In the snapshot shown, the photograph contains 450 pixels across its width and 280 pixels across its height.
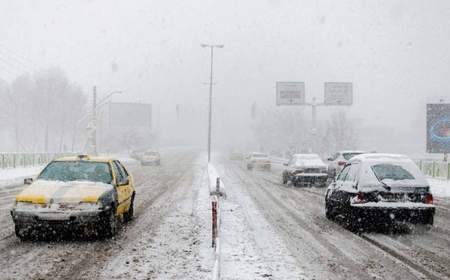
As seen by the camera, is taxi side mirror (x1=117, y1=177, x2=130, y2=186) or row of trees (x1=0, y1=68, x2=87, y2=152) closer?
taxi side mirror (x1=117, y1=177, x2=130, y2=186)

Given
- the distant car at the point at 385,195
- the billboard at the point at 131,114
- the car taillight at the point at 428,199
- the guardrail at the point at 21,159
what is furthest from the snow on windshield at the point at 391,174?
the billboard at the point at 131,114

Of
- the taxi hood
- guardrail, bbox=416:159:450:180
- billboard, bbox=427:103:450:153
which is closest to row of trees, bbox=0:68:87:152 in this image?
billboard, bbox=427:103:450:153

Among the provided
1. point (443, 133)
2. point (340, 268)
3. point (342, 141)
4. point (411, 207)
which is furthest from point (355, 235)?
point (342, 141)

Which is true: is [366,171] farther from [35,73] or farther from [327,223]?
[35,73]

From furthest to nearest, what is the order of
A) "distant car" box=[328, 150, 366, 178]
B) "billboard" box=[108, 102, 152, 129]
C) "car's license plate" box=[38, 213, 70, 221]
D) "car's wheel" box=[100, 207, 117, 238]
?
"billboard" box=[108, 102, 152, 129] → "distant car" box=[328, 150, 366, 178] → "car's wheel" box=[100, 207, 117, 238] → "car's license plate" box=[38, 213, 70, 221]

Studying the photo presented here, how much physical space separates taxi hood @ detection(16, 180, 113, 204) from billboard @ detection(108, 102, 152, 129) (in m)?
75.9

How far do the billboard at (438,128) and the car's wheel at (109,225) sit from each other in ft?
97.8

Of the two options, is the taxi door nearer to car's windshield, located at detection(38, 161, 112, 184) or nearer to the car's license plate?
car's windshield, located at detection(38, 161, 112, 184)

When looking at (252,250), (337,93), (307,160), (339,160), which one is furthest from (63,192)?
(337,93)

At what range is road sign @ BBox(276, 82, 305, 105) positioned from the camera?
182 ft

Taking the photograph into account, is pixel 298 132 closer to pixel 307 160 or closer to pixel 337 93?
pixel 337 93

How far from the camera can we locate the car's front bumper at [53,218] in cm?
923

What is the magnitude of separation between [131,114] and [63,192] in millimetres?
77290

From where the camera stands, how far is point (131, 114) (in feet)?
282
